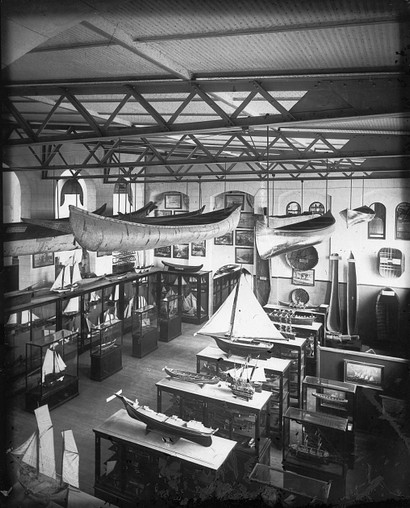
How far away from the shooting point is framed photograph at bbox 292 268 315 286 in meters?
15.9

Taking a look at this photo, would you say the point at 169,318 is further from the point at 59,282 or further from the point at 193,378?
the point at 193,378

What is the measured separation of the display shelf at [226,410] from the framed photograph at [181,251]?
949 cm

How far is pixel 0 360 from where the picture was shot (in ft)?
10.0

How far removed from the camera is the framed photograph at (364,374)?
8977 millimetres

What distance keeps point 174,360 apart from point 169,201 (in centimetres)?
759

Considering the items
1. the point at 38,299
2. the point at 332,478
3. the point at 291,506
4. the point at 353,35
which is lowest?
the point at 332,478

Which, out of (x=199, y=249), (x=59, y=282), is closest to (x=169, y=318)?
(x=59, y=282)

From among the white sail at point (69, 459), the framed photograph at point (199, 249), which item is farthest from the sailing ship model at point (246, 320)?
the framed photograph at point (199, 249)

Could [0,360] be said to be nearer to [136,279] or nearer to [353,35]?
[353,35]

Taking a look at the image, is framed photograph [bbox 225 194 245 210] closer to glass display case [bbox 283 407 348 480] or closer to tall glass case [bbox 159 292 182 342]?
tall glass case [bbox 159 292 182 342]

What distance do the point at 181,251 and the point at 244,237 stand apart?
2.64 metres

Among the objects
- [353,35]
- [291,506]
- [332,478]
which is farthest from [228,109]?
[332,478]

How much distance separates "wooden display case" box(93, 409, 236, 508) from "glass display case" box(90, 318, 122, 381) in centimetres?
419

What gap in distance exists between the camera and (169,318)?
13.9m
